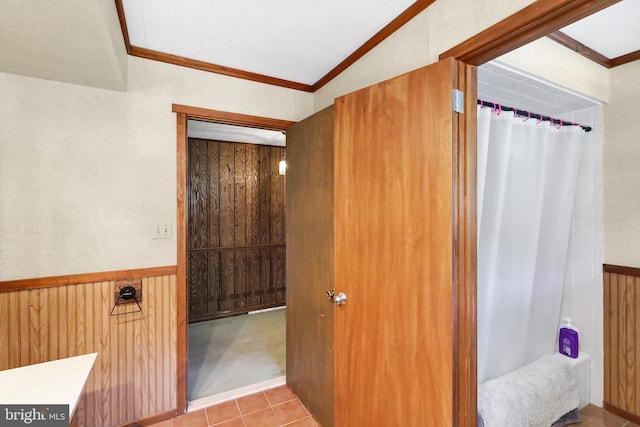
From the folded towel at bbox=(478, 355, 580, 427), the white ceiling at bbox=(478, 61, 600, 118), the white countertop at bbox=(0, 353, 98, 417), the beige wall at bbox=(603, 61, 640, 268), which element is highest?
the white ceiling at bbox=(478, 61, 600, 118)

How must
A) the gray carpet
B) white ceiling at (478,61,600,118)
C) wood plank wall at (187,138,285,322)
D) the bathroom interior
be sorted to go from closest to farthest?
1. white ceiling at (478,61,600,118)
2. the bathroom interior
3. the gray carpet
4. wood plank wall at (187,138,285,322)

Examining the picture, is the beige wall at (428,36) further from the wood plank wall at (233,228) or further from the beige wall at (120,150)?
the wood plank wall at (233,228)

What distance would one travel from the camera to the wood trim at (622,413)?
182 centimetres

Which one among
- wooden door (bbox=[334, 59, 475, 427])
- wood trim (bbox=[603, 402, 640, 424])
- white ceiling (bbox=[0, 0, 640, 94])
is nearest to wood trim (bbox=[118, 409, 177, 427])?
wooden door (bbox=[334, 59, 475, 427])

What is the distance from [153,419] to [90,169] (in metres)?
1.66

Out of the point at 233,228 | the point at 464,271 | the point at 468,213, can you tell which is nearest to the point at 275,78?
the point at 468,213

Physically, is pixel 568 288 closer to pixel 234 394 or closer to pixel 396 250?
pixel 396 250

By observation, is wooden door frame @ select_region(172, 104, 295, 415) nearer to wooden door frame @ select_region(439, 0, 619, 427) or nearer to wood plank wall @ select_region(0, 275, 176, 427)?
wood plank wall @ select_region(0, 275, 176, 427)

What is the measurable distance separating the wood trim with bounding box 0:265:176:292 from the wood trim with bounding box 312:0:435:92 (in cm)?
179

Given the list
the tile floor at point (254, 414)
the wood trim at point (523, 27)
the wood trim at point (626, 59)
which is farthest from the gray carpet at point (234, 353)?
the wood trim at point (626, 59)

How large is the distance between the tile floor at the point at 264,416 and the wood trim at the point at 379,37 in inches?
96.0

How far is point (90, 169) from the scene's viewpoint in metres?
1.74

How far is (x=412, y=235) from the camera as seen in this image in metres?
1.24

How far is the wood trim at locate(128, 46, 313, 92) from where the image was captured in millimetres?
1847
